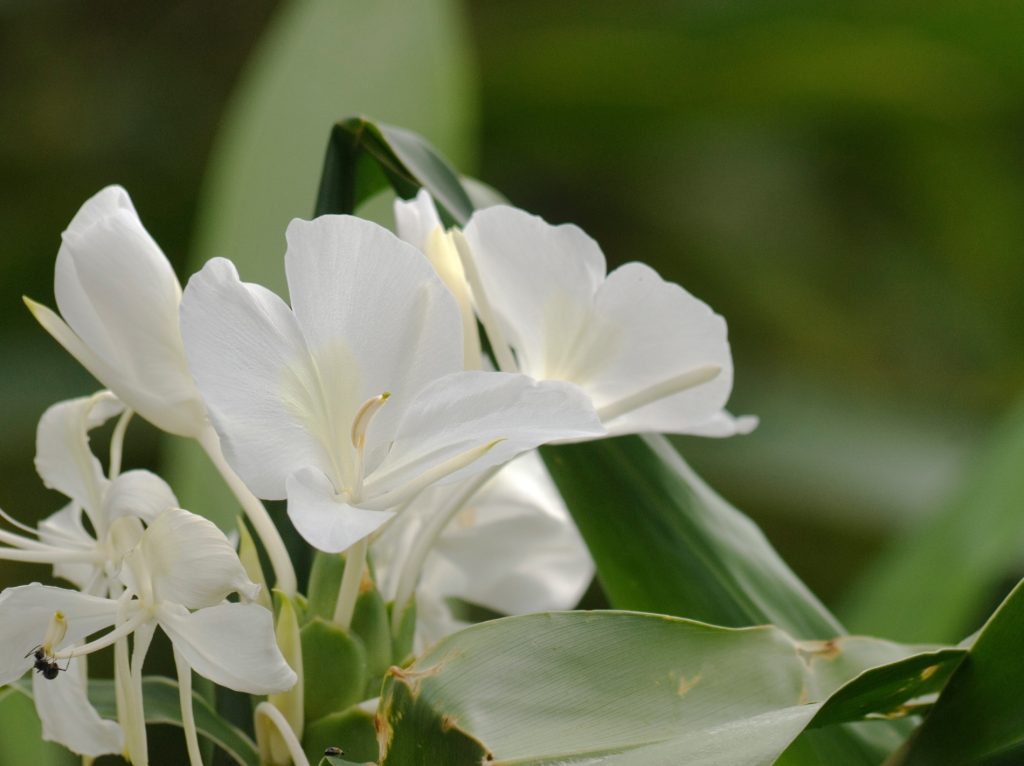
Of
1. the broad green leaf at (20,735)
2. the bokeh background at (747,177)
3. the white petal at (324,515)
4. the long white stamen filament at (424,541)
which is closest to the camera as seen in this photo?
the white petal at (324,515)

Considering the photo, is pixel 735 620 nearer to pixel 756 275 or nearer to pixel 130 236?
pixel 130 236

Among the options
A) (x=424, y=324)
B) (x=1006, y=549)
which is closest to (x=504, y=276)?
(x=424, y=324)

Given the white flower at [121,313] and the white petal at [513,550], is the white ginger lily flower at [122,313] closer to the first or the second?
the white flower at [121,313]

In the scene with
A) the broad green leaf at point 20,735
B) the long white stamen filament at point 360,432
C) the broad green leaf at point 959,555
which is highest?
the long white stamen filament at point 360,432

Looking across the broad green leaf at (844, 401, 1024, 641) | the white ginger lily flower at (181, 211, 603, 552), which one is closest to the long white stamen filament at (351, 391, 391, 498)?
the white ginger lily flower at (181, 211, 603, 552)

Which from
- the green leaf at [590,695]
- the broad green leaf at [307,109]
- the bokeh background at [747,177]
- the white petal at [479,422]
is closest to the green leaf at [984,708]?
the green leaf at [590,695]

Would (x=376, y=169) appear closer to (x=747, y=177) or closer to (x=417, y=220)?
(x=417, y=220)

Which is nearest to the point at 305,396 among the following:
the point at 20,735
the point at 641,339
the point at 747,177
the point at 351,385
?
the point at 351,385
